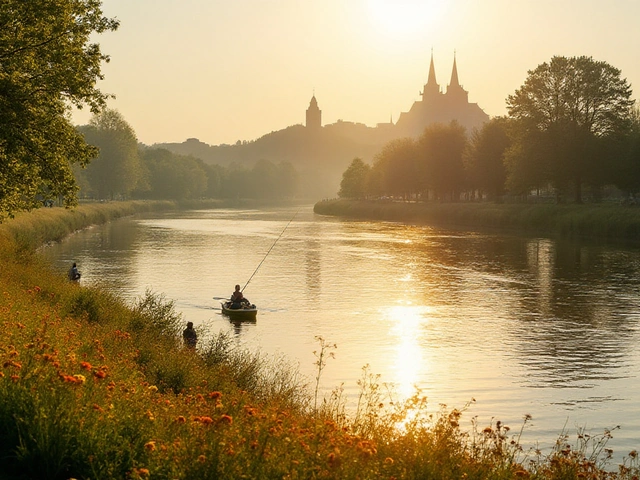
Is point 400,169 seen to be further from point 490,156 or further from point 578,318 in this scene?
point 578,318

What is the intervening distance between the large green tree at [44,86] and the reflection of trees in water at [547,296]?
724 inches

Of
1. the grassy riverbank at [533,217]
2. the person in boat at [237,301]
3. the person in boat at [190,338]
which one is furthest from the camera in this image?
the grassy riverbank at [533,217]

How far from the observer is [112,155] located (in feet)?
522

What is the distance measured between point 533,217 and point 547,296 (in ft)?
160

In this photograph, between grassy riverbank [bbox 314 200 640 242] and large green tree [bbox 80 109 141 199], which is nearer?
grassy riverbank [bbox 314 200 640 242]

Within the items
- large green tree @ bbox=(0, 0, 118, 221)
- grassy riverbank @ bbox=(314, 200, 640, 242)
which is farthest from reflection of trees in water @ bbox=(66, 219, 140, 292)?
grassy riverbank @ bbox=(314, 200, 640, 242)

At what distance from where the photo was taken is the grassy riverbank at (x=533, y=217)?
7825 centimetres

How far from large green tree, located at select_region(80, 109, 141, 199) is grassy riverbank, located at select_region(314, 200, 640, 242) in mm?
54312

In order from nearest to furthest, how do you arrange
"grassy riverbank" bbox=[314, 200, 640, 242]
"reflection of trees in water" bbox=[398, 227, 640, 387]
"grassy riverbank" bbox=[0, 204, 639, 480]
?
"grassy riverbank" bbox=[0, 204, 639, 480] < "reflection of trees in water" bbox=[398, 227, 640, 387] < "grassy riverbank" bbox=[314, 200, 640, 242]

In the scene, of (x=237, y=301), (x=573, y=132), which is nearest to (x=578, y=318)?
(x=237, y=301)

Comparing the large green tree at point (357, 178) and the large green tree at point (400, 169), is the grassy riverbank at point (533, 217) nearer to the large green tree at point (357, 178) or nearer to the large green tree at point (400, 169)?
the large green tree at point (400, 169)

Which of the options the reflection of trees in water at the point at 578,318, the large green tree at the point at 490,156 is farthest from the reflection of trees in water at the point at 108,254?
the large green tree at the point at 490,156

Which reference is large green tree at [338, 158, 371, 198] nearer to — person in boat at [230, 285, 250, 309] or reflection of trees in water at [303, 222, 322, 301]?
reflection of trees in water at [303, 222, 322, 301]

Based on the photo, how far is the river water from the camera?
24609 mm
